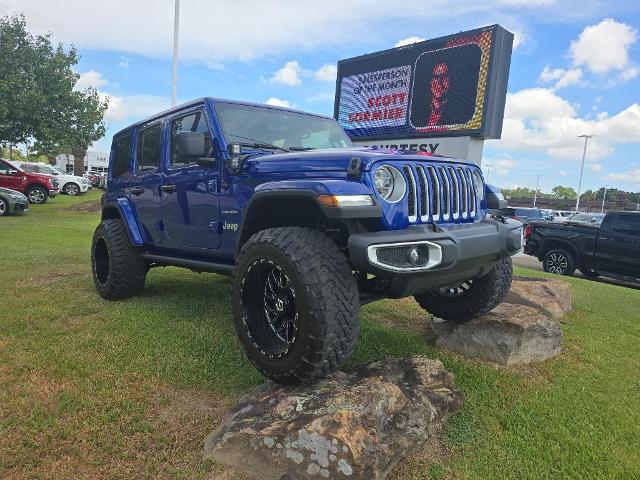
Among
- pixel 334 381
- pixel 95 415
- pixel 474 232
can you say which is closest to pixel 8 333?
pixel 95 415

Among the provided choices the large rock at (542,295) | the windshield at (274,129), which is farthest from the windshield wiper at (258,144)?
the large rock at (542,295)

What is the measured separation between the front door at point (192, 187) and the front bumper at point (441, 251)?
1.57 meters

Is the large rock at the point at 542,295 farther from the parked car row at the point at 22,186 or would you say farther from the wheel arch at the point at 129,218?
the parked car row at the point at 22,186

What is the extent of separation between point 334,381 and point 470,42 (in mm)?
11446

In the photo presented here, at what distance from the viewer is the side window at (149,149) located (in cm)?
475

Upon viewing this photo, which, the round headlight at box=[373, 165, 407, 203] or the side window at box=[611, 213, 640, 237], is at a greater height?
the round headlight at box=[373, 165, 407, 203]

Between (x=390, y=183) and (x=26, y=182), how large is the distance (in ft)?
67.9

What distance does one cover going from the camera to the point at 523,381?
341 centimetres

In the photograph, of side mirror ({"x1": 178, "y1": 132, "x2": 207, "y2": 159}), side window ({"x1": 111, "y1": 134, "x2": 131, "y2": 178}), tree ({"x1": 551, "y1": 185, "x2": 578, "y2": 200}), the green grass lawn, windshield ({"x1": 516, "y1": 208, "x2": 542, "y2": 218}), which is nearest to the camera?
the green grass lawn

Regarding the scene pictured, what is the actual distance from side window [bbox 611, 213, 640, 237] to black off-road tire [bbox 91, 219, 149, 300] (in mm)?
9521

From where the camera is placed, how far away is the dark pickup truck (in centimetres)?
1020

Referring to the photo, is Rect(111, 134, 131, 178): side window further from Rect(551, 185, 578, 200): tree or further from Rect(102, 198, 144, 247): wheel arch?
Rect(551, 185, 578, 200): tree

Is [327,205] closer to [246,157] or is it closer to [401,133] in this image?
[246,157]

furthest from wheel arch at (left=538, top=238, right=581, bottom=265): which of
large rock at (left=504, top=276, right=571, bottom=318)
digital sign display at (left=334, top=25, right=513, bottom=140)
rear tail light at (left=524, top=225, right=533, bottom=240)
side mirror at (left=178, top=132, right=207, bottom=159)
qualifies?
side mirror at (left=178, top=132, right=207, bottom=159)
